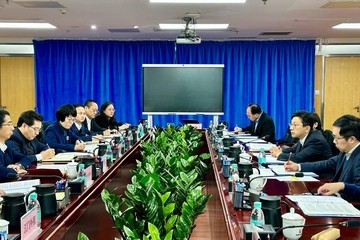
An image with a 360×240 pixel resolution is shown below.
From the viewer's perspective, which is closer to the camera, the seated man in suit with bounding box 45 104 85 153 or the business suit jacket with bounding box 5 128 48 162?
the business suit jacket with bounding box 5 128 48 162

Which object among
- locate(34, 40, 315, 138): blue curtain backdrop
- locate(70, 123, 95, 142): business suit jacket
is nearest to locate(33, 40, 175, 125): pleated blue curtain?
locate(34, 40, 315, 138): blue curtain backdrop

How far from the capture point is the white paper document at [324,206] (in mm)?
1933

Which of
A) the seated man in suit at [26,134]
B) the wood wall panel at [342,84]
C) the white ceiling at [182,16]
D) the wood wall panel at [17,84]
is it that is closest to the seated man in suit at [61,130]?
the seated man in suit at [26,134]

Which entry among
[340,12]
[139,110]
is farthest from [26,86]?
[340,12]

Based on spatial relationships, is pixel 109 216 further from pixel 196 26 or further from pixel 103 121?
pixel 196 26

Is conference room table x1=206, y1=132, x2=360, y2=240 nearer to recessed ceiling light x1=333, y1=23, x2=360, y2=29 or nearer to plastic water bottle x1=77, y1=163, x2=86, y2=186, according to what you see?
plastic water bottle x1=77, y1=163, x2=86, y2=186

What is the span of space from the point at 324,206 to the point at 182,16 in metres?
4.19

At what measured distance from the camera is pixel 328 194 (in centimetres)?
231

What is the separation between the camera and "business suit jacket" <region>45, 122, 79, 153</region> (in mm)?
4414

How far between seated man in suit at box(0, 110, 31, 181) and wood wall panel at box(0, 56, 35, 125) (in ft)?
19.0

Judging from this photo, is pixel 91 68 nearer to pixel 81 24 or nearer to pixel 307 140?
pixel 81 24

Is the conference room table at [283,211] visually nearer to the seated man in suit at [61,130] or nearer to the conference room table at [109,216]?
the conference room table at [109,216]

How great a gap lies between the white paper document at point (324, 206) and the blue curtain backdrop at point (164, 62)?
20.1ft

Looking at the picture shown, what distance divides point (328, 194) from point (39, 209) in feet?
4.92
